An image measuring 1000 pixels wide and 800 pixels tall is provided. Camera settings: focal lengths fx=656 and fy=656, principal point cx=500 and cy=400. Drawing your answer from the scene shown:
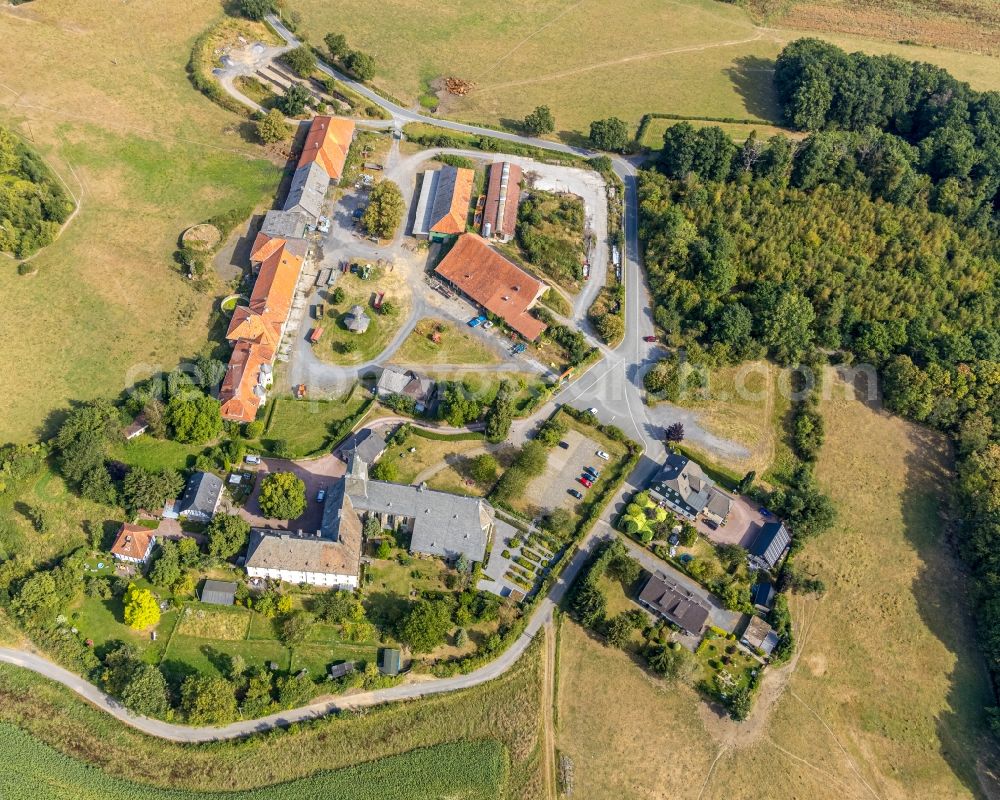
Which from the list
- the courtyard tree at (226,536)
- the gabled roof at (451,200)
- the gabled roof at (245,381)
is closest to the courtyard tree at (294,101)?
the gabled roof at (451,200)

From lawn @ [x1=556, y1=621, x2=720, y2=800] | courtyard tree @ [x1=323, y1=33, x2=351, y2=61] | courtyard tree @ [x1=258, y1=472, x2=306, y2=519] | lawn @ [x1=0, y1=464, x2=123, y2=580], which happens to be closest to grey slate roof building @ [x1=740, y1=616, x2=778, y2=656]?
lawn @ [x1=556, y1=621, x2=720, y2=800]

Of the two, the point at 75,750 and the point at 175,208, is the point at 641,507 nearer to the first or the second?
the point at 75,750

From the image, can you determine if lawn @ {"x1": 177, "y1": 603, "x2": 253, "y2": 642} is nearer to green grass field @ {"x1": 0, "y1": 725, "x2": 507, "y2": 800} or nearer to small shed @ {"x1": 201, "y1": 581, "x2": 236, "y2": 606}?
small shed @ {"x1": 201, "y1": 581, "x2": 236, "y2": 606}

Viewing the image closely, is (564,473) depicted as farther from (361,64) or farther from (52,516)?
(361,64)

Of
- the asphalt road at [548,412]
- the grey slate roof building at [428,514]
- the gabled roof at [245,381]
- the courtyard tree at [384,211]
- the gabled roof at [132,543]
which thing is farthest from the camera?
the courtyard tree at [384,211]

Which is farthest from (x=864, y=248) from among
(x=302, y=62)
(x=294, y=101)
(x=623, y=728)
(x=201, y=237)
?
(x=201, y=237)

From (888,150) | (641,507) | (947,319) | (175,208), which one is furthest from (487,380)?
(888,150)

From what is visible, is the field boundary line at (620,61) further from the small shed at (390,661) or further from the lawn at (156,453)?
the small shed at (390,661)
